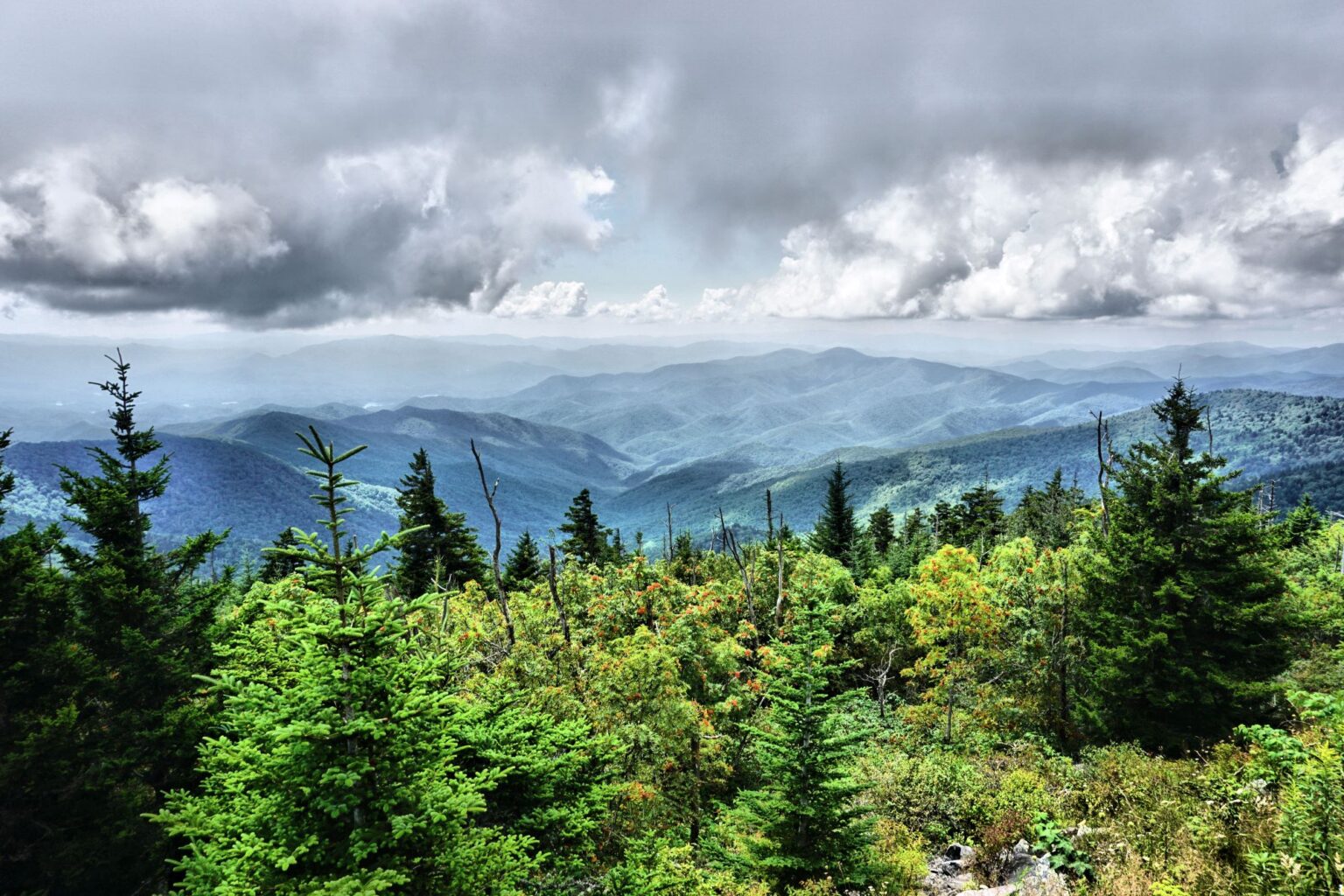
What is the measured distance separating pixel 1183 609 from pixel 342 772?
66.2 ft

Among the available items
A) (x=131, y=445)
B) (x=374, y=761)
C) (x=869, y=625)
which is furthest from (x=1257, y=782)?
(x=131, y=445)

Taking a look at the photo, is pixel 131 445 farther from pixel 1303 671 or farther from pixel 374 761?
pixel 1303 671

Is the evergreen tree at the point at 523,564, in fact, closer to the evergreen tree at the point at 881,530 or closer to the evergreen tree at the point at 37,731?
the evergreen tree at the point at 37,731

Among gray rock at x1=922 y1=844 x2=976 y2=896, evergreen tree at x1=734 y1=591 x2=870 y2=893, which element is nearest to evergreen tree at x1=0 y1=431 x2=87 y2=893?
evergreen tree at x1=734 y1=591 x2=870 y2=893

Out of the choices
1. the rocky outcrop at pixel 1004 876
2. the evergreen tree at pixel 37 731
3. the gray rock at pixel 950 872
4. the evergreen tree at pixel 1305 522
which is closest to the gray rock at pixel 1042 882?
the rocky outcrop at pixel 1004 876

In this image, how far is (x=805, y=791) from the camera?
34.7ft

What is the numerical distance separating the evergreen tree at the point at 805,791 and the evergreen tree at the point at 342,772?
5357mm

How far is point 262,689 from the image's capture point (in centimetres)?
712

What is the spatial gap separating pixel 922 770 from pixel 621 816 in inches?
325

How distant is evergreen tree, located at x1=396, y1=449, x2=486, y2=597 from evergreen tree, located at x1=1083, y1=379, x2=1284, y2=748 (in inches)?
1249

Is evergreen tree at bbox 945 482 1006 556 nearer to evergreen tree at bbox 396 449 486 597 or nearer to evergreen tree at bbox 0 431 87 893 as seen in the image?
evergreen tree at bbox 396 449 486 597

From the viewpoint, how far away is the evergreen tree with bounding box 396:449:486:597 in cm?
3553

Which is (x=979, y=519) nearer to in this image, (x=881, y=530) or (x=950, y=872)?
(x=881, y=530)

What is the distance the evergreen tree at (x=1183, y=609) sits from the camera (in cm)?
1554
